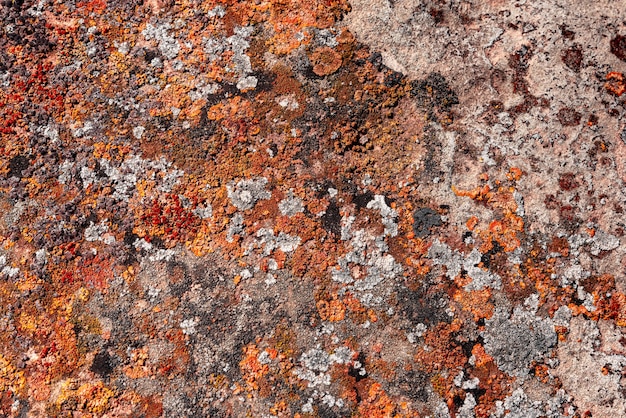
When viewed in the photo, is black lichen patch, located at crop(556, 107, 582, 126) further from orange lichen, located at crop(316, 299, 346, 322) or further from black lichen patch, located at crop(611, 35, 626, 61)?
orange lichen, located at crop(316, 299, 346, 322)

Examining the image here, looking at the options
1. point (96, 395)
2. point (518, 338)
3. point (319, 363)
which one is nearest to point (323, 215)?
point (319, 363)

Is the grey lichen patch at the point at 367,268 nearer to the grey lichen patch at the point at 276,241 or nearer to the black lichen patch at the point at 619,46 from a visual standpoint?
the grey lichen patch at the point at 276,241

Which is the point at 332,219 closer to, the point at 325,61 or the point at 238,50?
the point at 325,61


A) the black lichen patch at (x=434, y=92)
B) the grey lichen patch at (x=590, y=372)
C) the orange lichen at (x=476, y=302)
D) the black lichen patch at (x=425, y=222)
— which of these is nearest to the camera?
the grey lichen patch at (x=590, y=372)

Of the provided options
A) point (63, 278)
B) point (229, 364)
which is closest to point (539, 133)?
point (229, 364)

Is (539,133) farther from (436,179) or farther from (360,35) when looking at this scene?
(360,35)

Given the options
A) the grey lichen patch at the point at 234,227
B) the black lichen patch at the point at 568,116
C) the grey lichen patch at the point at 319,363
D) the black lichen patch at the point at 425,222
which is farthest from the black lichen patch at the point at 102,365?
the black lichen patch at the point at 568,116
